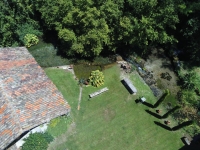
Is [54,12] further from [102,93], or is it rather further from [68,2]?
[102,93]

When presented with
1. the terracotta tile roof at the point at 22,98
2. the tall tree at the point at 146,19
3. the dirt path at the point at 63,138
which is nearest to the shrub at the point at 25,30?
the terracotta tile roof at the point at 22,98

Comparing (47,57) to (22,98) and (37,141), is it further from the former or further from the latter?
(37,141)

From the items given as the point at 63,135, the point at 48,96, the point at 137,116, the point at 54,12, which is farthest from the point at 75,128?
the point at 54,12

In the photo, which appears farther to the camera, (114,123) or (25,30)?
(25,30)

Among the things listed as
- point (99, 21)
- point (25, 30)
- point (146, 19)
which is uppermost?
point (146, 19)

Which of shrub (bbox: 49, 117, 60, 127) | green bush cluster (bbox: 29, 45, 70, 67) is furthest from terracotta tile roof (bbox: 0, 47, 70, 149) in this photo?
green bush cluster (bbox: 29, 45, 70, 67)

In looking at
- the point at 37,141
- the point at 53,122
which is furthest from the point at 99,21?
the point at 37,141
